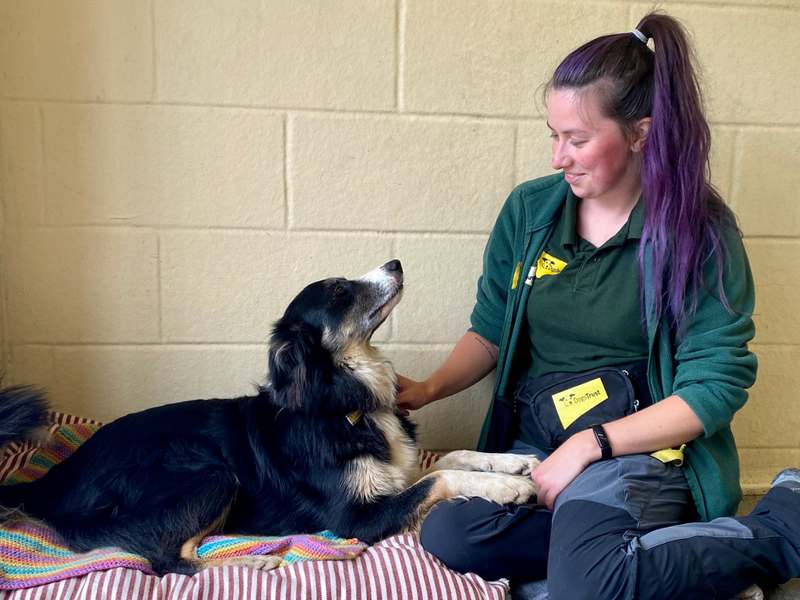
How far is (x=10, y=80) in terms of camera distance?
7.36 ft

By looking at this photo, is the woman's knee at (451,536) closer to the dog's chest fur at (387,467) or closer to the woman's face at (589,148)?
the dog's chest fur at (387,467)

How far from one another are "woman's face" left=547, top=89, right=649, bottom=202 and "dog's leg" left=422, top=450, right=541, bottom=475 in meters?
0.80

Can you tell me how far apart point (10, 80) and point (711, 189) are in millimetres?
2285

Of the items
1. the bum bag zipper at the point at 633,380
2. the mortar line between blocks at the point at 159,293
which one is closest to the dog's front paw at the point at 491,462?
the bum bag zipper at the point at 633,380

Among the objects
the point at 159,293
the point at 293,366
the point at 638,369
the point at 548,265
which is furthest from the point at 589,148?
the point at 159,293

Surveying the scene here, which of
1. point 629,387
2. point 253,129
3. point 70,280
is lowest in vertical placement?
point 629,387

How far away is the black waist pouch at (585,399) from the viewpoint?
188cm

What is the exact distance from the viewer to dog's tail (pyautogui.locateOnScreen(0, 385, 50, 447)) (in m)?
1.75

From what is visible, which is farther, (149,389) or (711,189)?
(149,389)

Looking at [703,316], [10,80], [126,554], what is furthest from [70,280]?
[703,316]

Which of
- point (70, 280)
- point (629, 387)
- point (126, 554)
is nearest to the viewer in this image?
point (126, 554)

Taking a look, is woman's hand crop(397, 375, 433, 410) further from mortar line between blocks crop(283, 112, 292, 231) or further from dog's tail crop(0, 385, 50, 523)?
dog's tail crop(0, 385, 50, 523)

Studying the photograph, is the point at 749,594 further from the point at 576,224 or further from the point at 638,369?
the point at 576,224

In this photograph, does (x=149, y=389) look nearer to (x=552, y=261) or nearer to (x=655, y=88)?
(x=552, y=261)
